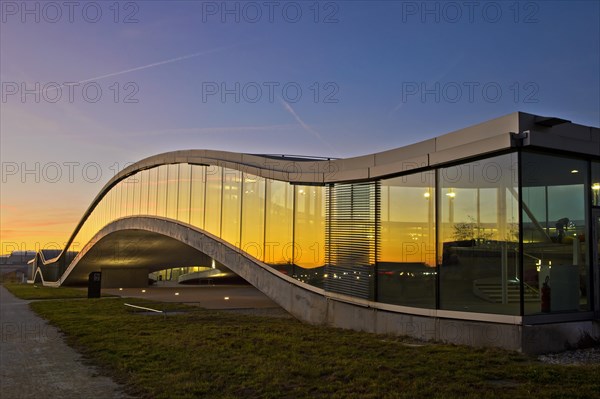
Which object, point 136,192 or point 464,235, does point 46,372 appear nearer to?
point 464,235

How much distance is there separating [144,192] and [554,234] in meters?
33.4

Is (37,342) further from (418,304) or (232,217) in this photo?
(232,217)

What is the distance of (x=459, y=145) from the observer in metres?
12.1

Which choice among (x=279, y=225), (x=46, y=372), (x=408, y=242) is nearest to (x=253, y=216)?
(x=279, y=225)

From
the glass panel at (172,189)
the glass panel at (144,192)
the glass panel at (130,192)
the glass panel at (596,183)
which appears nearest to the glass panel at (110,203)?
the glass panel at (130,192)

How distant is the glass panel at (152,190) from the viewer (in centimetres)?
3742

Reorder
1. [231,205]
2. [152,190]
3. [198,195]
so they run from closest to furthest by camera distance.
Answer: [231,205]
[198,195]
[152,190]

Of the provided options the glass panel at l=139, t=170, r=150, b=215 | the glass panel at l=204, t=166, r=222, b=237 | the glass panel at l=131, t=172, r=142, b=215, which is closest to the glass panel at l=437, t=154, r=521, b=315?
the glass panel at l=204, t=166, r=222, b=237

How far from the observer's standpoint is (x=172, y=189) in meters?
34.1

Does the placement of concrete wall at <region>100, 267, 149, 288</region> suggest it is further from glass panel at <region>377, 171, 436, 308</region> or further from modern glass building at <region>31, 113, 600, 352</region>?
glass panel at <region>377, 171, 436, 308</region>

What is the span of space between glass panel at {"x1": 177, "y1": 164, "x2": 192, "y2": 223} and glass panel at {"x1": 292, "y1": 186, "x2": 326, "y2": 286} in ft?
46.4

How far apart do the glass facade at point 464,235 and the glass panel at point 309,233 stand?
0.03 metres

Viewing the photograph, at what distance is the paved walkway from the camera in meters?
8.20

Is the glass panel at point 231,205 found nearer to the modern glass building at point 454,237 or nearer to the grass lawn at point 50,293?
the modern glass building at point 454,237
